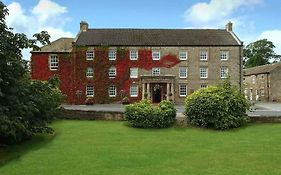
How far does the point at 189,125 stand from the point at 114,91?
25146mm

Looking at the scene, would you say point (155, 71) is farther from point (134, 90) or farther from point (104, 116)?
point (104, 116)

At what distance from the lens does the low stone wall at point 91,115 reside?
28433 mm

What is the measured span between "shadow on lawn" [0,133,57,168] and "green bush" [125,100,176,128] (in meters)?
5.63

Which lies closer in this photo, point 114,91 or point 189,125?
point 189,125

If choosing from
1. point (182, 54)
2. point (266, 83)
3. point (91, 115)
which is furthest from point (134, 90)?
point (266, 83)

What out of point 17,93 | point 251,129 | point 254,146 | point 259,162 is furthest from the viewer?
point 251,129

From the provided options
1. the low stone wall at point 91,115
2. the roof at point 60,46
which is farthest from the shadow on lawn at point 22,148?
the roof at point 60,46

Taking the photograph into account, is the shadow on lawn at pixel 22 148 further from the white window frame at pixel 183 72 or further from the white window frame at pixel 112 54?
the white window frame at pixel 183 72

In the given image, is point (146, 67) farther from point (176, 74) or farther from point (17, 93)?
point (17, 93)

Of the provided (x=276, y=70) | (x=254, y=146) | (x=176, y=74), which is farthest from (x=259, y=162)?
(x=276, y=70)

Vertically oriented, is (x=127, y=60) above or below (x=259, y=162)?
above

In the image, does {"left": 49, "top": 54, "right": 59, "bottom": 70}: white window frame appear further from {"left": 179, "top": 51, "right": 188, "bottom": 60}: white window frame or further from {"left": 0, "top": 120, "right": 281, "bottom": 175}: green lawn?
{"left": 0, "top": 120, "right": 281, "bottom": 175}: green lawn

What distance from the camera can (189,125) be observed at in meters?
26.6

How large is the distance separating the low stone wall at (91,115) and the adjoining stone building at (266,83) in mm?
36217
